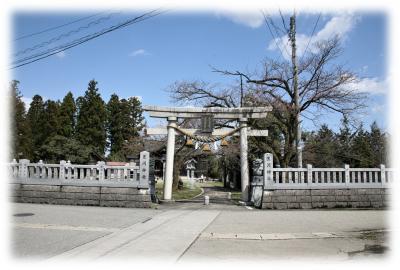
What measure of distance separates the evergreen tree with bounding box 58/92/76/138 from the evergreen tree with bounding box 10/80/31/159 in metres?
5.35

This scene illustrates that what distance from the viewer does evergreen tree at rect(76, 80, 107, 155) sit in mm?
49972

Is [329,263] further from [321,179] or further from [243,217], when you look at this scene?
[321,179]

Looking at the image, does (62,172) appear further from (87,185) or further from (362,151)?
(362,151)

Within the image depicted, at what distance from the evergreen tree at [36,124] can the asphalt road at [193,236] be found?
37072mm

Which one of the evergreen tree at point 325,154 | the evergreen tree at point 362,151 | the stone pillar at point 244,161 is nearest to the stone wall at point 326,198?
the stone pillar at point 244,161

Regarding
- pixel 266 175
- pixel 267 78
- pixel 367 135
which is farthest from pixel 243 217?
pixel 367 135

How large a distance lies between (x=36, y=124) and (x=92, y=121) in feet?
25.6

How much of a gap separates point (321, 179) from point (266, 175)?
254 centimetres

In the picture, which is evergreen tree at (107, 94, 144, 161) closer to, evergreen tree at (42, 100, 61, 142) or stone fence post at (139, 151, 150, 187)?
evergreen tree at (42, 100, 61, 142)

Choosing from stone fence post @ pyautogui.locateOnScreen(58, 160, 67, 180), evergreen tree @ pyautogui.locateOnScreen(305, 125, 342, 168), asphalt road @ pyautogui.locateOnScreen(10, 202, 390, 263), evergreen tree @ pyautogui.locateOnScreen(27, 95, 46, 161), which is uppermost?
evergreen tree @ pyautogui.locateOnScreen(27, 95, 46, 161)

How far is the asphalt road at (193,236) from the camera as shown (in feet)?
23.0

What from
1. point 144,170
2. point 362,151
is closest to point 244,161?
point 144,170

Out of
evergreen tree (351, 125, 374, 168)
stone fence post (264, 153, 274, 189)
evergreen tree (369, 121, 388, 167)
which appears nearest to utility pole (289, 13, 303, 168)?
stone fence post (264, 153, 274, 189)

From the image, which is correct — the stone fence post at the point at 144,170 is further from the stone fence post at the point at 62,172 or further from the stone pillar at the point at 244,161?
the stone pillar at the point at 244,161
